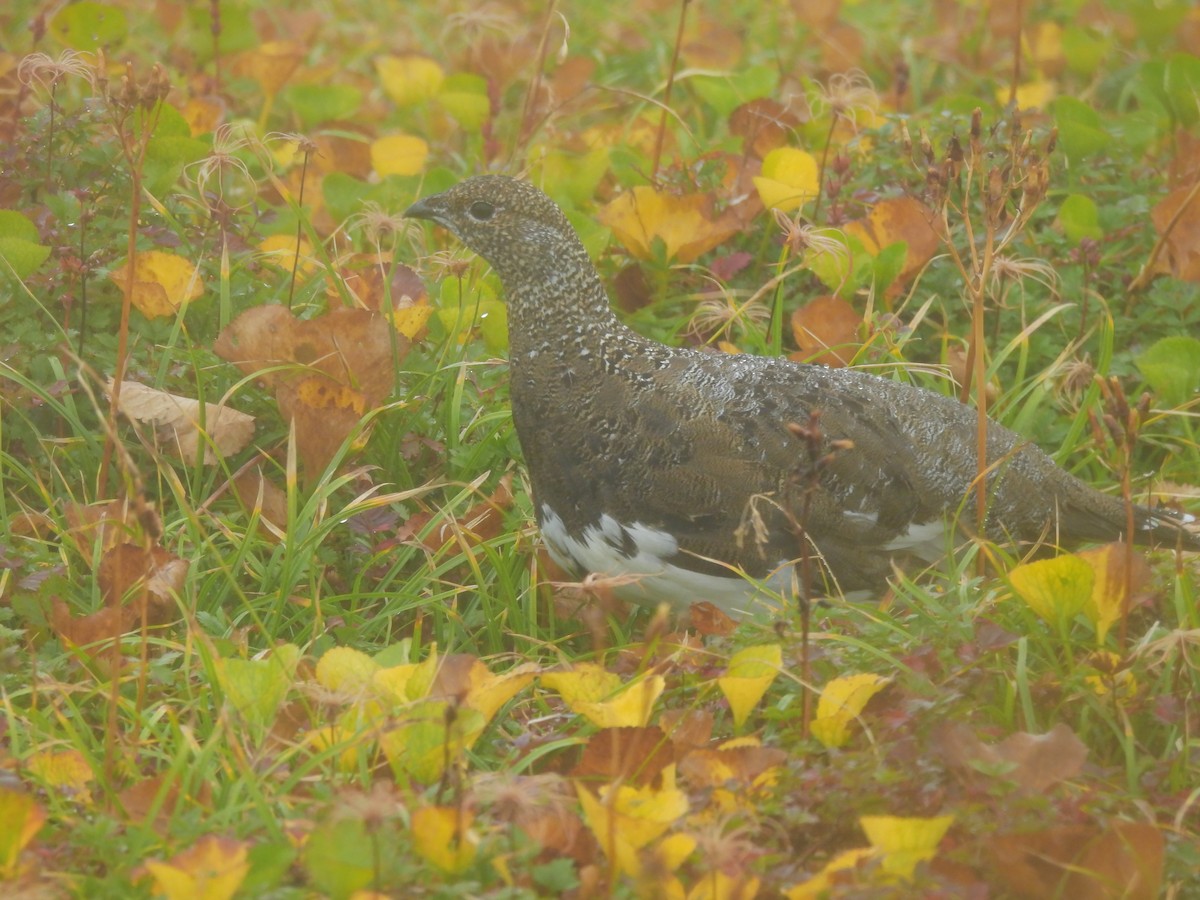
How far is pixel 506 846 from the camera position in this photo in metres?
2.67

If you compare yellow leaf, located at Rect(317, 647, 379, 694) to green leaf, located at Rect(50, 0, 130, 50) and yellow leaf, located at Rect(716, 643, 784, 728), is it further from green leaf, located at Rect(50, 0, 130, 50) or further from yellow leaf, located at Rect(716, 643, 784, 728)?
green leaf, located at Rect(50, 0, 130, 50)

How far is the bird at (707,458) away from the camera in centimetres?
370

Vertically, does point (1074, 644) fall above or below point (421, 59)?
below

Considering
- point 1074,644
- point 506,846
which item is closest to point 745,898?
point 506,846

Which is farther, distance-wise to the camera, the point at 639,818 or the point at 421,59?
the point at 421,59

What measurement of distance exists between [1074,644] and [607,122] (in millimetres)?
3876

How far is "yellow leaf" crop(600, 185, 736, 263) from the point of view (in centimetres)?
483

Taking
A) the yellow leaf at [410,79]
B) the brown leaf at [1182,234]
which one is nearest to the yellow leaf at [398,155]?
the yellow leaf at [410,79]

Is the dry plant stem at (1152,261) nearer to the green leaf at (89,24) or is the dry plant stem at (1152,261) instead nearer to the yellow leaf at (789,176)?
the yellow leaf at (789,176)

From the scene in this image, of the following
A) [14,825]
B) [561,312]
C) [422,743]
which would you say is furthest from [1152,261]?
[14,825]

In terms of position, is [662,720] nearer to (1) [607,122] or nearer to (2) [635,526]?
(2) [635,526]

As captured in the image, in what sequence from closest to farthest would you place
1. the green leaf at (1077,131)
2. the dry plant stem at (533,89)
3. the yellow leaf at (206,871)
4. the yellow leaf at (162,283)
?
the yellow leaf at (206,871), the yellow leaf at (162,283), the dry plant stem at (533,89), the green leaf at (1077,131)

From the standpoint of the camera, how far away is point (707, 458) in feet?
12.2

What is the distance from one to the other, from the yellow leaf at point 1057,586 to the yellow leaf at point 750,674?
541mm
